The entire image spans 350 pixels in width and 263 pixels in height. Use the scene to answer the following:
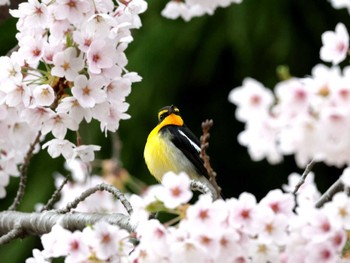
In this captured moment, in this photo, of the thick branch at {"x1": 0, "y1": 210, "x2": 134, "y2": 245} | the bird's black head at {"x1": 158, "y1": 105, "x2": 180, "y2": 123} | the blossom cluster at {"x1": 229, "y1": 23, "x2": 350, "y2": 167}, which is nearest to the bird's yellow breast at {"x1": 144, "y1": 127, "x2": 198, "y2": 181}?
the bird's black head at {"x1": 158, "y1": 105, "x2": 180, "y2": 123}

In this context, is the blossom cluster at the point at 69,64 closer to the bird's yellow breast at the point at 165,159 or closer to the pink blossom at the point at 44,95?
the pink blossom at the point at 44,95

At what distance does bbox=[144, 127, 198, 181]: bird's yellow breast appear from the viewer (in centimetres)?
397

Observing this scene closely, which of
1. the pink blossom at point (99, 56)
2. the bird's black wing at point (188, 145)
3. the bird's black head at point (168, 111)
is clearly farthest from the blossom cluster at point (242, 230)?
the bird's black head at point (168, 111)

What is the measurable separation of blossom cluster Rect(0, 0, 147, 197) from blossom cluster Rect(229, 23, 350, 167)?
94 cm

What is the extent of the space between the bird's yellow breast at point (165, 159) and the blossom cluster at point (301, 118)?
242 cm

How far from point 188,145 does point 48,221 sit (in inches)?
57.5

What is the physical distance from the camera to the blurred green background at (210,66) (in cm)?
612

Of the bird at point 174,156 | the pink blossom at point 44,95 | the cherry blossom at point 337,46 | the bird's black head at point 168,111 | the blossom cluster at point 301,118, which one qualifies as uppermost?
the pink blossom at point 44,95

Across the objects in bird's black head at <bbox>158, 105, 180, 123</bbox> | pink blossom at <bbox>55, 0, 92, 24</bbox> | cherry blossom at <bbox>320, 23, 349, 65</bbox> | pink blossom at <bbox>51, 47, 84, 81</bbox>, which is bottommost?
bird's black head at <bbox>158, 105, 180, 123</bbox>

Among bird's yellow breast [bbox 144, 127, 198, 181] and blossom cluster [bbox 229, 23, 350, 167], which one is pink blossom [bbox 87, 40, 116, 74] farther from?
bird's yellow breast [bbox 144, 127, 198, 181]

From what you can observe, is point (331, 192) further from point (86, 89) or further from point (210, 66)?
point (210, 66)

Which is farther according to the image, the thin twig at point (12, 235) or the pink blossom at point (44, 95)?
the thin twig at point (12, 235)

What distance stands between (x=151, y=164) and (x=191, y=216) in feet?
7.52

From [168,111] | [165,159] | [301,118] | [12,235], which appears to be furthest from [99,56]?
[168,111]
